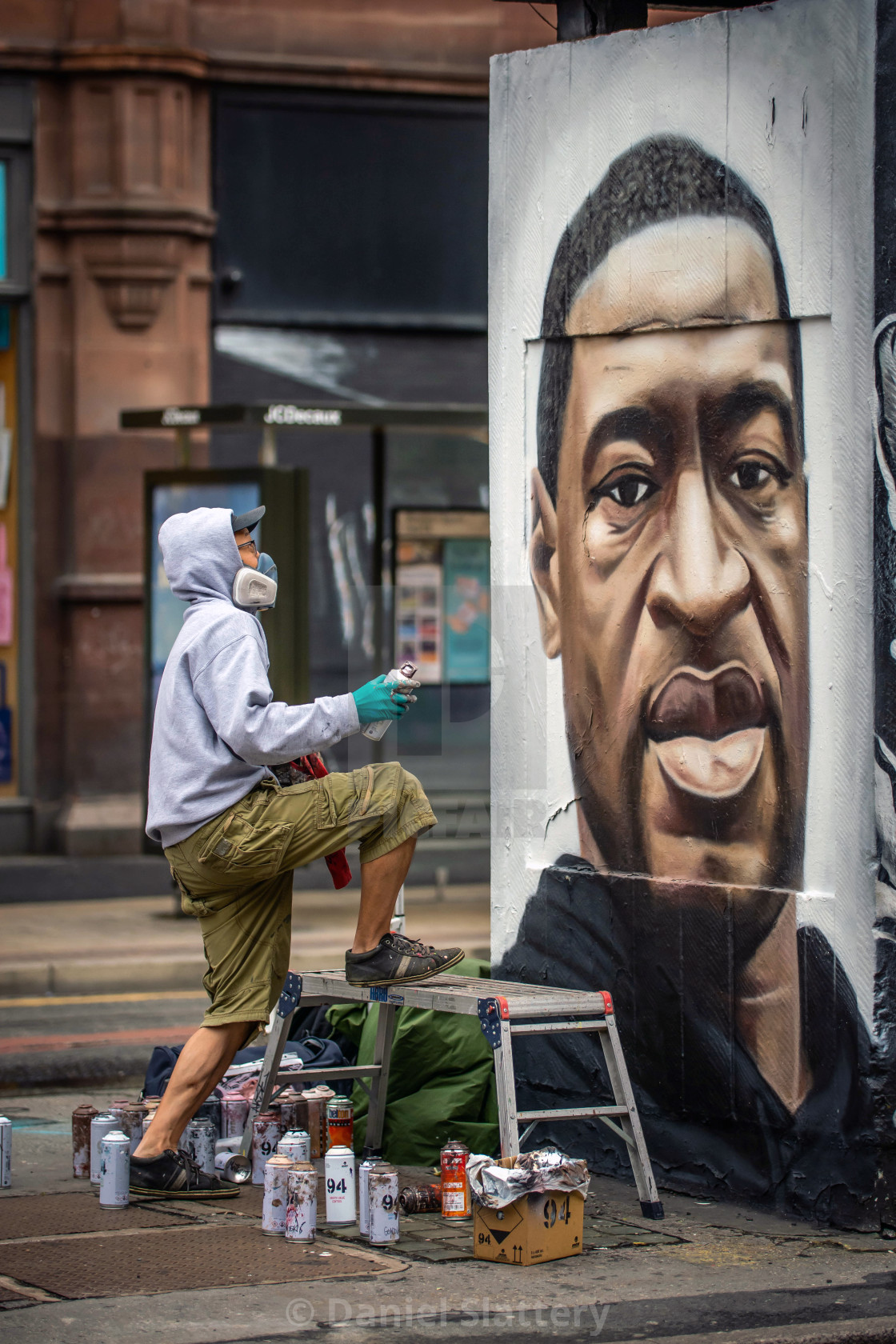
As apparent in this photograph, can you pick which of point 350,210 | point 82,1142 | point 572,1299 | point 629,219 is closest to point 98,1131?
point 82,1142

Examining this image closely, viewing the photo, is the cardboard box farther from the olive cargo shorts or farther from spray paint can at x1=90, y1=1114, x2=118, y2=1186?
spray paint can at x1=90, y1=1114, x2=118, y2=1186

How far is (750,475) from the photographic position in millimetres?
5543

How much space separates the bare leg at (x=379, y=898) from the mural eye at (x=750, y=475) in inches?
55.6

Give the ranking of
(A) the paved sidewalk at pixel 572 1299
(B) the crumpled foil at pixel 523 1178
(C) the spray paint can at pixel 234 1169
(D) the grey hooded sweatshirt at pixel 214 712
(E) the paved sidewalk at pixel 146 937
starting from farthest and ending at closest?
(E) the paved sidewalk at pixel 146 937, (C) the spray paint can at pixel 234 1169, (D) the grey hooded sweatshirt at pixel 214 712, (B) the crumpled foil at pixel 523 1178, (A) the paved sidewalk at pixel 572 1299

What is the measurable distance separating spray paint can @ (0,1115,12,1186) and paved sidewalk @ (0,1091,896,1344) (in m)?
0.53

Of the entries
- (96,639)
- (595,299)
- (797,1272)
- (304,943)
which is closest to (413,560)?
(96,639)

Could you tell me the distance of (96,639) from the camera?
48.0 ft

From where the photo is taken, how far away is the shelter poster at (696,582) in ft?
17.3

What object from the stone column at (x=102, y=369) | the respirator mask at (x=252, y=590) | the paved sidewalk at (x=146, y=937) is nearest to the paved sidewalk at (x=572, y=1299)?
the respirator mask at (x=252, y=590)

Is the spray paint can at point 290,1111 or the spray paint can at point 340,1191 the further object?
the spray paint can at point 290,1111

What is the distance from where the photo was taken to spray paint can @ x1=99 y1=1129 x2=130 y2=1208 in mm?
5414

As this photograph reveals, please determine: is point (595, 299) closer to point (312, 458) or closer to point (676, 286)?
point (676, 286)

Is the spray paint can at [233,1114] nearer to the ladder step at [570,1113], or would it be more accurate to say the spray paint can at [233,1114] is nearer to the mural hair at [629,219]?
the ladder step at [570,1113]

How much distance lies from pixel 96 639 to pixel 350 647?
2.07 meters
